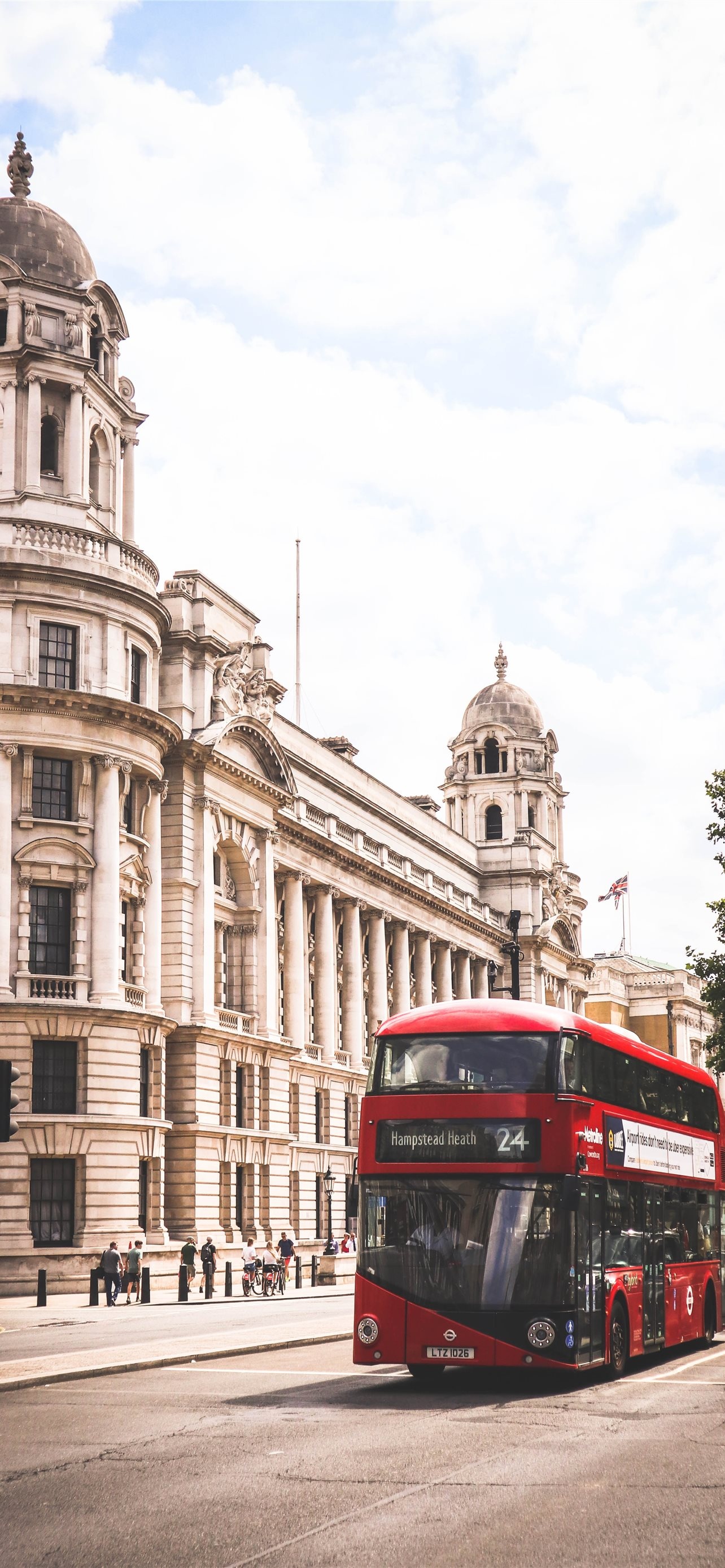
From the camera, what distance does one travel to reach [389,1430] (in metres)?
15.8

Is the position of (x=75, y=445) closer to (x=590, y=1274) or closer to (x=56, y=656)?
(x=56, y=656)

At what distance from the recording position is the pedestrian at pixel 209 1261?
42656 millimetres

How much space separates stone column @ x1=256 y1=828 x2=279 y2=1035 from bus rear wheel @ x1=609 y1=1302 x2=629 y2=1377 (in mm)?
35717

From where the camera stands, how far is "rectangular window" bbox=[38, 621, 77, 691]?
4609 centimetres

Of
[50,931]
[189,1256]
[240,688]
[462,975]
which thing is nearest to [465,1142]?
[50,931]

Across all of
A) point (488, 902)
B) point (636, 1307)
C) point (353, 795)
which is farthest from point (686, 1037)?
point (636, 1307)

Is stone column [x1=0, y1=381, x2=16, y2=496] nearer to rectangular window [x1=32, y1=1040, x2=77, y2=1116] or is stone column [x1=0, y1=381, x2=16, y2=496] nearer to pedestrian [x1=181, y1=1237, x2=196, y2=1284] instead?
rectangular window [x1=32, y1=1040, x2=77, y2=1116]

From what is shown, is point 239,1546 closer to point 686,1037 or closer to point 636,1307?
point 636,1307

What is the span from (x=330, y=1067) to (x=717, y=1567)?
58823 millimetres

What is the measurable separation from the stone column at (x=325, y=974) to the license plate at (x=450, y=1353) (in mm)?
50467

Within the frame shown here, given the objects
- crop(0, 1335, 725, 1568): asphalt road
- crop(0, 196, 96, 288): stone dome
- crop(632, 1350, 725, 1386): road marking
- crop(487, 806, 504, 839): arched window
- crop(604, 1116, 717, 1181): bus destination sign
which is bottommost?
crop(632, 1350, 725, 1386): road marking

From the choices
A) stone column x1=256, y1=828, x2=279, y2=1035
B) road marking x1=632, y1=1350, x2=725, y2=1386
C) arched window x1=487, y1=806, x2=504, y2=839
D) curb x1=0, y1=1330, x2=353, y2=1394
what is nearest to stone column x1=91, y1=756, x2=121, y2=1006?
stone column x1=256, y1=828, x2=279, y2=1035

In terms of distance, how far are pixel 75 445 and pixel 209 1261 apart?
2267cm

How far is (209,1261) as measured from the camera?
43.8 metres
